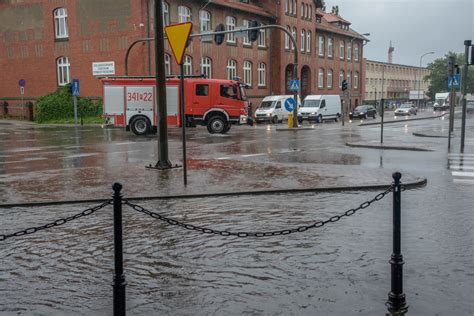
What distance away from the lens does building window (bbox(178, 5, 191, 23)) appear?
41.6 meters

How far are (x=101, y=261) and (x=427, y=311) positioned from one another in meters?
3.36

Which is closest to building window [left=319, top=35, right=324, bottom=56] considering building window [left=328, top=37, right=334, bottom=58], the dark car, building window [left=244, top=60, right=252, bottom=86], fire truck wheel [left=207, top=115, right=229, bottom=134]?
building window [left=328, top=37, right=334, bottom=58]

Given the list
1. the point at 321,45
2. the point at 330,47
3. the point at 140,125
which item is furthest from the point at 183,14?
the point at 330,47

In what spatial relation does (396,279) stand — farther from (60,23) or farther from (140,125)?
(60,23)

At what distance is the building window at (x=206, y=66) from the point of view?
145 feet

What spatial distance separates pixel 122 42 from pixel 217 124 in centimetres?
1360

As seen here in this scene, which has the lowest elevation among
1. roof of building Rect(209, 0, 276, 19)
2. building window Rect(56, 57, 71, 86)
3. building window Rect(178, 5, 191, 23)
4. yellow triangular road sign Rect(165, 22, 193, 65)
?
yellow triangular road sign Rect(165, 22, 193, 65)

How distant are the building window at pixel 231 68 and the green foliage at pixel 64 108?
1258 centimetres

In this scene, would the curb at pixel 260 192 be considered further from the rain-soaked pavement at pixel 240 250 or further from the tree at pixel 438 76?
the tree at pixel 438 76

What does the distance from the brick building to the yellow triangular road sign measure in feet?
91.0

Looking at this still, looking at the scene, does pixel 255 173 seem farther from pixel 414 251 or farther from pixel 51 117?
pixel 51 117

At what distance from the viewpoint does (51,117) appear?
133 feet

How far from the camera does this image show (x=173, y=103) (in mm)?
27781

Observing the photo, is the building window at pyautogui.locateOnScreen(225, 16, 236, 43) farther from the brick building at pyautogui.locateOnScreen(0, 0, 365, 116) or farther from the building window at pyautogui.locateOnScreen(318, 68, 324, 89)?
the building window at pyautogui.locateOnScreen(318, 68, 324, 89)
